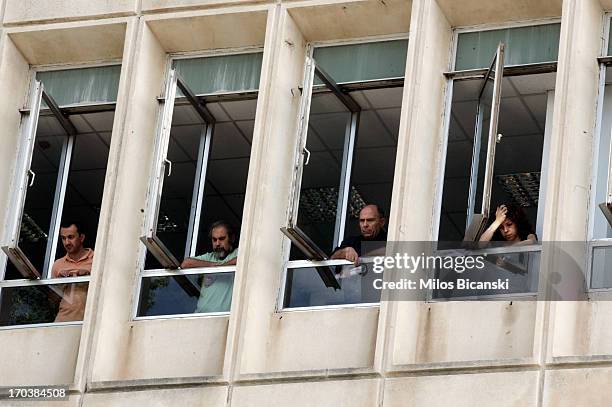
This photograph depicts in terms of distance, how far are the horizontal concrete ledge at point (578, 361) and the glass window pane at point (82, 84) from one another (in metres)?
6.28

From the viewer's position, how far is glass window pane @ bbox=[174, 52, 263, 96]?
20844 millimetres

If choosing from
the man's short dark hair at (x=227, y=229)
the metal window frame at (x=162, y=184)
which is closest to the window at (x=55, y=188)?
the metal window frame at (x=162, y=184)

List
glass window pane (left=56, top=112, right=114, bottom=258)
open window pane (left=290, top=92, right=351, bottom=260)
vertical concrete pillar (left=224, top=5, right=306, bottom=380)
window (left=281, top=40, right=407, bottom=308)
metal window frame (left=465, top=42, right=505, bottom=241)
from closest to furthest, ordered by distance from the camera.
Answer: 1. metal window frame (left=465, top=42, right=505, bottom=241)
2. vertical concrete pillar (left=224, top=5, right=306, bottom=380)
3. window (left=281, top=40, right=407, bottom=308)
4. open window pane (left=290, top=92, right=351, bottom=260)
5. glass window pane (left=56, top=112, right=114, bottom=258)

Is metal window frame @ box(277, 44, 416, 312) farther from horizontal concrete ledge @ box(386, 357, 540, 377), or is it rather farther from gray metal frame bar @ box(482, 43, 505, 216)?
gray metal frame bar @ box(482, 43, 505, 216)

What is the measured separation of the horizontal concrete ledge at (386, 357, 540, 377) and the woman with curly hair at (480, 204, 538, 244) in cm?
155

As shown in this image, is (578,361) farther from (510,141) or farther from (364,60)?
(364,60)

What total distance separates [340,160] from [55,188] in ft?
11.0

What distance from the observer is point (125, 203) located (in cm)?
2014

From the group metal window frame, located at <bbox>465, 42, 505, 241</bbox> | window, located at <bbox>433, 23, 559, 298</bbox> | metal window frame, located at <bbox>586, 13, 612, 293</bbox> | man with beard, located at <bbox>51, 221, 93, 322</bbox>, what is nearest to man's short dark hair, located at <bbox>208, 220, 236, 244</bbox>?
man with beard, located at <bbox>51, 221, 93, 322</bbox>

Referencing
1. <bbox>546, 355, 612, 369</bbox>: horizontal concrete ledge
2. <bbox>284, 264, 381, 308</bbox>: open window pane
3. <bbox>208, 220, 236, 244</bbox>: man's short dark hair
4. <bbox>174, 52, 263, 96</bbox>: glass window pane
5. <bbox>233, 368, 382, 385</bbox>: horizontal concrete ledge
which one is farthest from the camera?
<bbox>174, 52, 263, 96</bbox>: glass window pane

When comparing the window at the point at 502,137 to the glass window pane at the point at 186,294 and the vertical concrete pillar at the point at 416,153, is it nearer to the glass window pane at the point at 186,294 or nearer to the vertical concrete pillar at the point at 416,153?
the vertical concrete pillar at the point at 416,153

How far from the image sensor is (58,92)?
71.3 feet

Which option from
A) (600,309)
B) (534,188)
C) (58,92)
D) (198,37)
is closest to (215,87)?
(198,37)

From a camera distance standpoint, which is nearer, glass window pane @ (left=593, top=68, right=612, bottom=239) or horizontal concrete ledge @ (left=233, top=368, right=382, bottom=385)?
horizontal concrete ledge @ (left=233, top=368, right=382, bottom=385)
